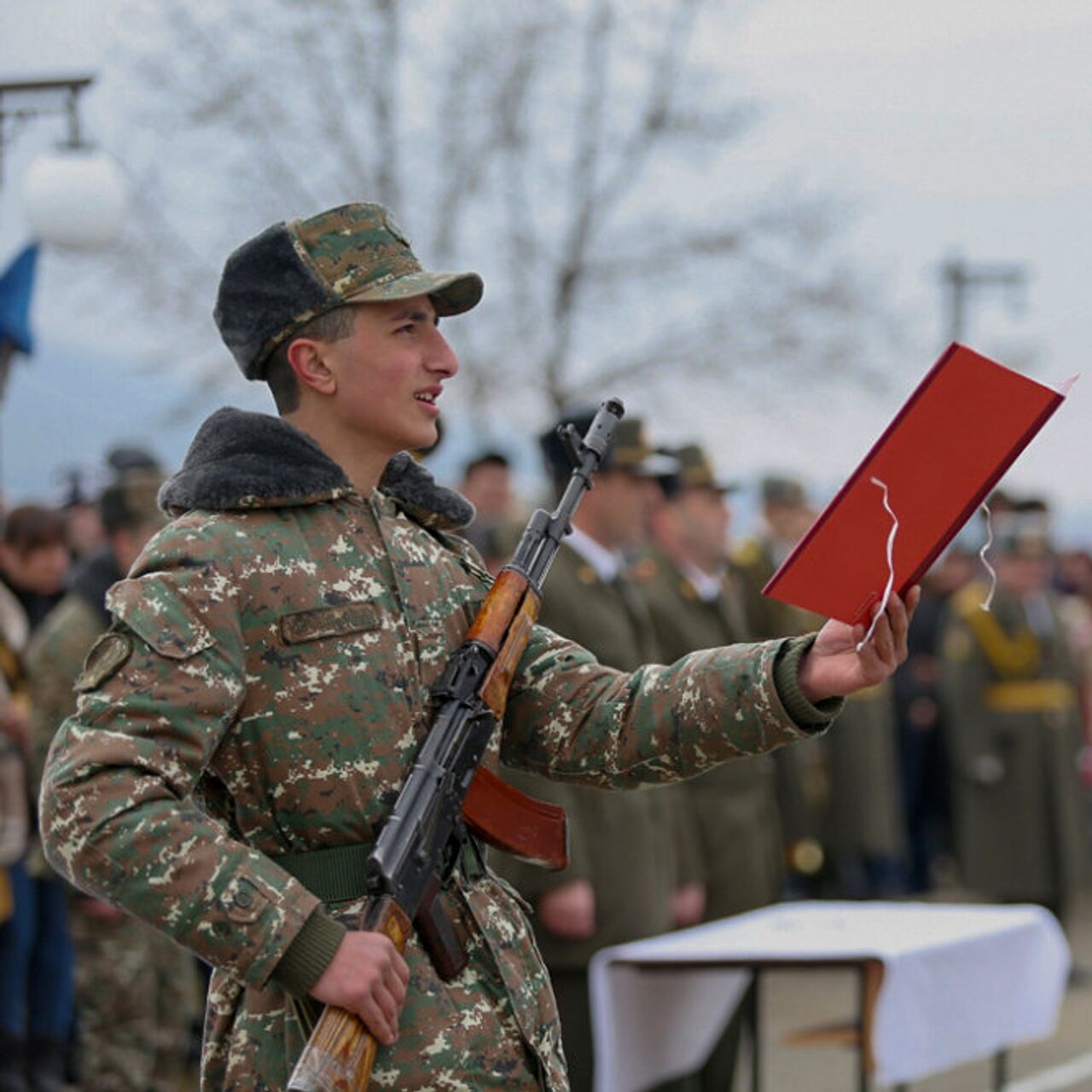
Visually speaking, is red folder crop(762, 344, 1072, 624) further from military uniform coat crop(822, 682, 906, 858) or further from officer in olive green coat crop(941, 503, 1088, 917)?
military uniform coat crop(822, 682, 906, 858)

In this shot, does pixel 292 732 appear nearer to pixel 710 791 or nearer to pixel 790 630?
pixel 710 791

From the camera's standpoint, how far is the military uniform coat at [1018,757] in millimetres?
10781

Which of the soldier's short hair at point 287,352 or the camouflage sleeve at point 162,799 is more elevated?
the soldier's short hair at point 287,352

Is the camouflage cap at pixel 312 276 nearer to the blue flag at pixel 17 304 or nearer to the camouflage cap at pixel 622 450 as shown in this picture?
the camouflage cap at pixel 622 450

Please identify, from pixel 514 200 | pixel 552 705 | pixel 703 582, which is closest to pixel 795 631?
pixel 703 582

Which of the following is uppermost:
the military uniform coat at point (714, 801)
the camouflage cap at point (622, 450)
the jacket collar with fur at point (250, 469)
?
the camouflage cap at point (622, 450)

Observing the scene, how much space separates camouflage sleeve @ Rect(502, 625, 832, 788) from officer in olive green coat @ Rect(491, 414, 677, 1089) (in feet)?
7.52

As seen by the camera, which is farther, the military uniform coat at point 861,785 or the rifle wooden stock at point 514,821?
the military uniform coat at point 861,785

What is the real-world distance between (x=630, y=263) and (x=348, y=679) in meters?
15.9

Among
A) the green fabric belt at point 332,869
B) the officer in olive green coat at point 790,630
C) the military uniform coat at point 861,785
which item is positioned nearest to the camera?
the green fabric belt at point 332,869

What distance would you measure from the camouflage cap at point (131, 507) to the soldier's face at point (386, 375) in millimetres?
3451

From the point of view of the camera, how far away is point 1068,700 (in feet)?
36.2

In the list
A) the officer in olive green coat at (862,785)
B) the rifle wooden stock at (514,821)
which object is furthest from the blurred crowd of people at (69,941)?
the officer in olive green coat at (862,785)

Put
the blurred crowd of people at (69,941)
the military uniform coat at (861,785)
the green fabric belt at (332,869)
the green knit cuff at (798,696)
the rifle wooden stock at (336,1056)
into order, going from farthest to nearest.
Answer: the military uniform coat at (861,785)
the blurred crowd of people at (69,941)
the green knit cuff at (798,696)
the green fabric belt at (332,869)
the rifle wooden stock at (336,1056)
